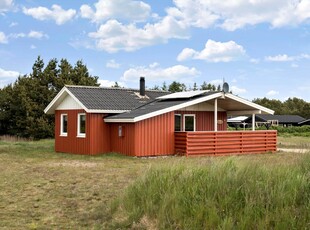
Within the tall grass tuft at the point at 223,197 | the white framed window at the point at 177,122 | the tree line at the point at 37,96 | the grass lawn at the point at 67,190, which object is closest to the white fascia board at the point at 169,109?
the white framed window at the point at 177,122

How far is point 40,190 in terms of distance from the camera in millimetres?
9867

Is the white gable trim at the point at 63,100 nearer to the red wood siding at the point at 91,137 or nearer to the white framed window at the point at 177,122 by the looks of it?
the red wood siding at the point at 91,137

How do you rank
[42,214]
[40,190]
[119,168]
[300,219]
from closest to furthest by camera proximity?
[300,219] → [42,214] → [40,190] → [119,168]

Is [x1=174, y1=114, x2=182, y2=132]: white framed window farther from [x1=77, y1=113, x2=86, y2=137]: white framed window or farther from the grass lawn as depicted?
the grass lawn

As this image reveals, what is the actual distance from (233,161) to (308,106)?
9177cm

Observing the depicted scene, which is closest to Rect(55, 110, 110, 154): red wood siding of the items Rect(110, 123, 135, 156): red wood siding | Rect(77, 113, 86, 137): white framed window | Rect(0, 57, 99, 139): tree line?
Rect(77, 113, 86, 137): white framed window

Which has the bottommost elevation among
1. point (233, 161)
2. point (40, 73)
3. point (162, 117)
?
point (233, 161)

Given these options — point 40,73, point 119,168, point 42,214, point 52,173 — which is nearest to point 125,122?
point 119,168

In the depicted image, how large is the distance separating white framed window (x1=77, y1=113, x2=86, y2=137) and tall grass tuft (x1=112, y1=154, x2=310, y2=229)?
13.0 meters

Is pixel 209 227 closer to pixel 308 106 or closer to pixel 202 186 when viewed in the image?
pixel 202 186

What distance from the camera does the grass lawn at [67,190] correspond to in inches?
286

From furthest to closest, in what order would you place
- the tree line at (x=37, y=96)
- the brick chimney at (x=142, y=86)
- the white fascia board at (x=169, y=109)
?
the tree line at (x=37, y=96) → the brick chimney at (x=142, y=86) → the white fascia board at (x=169, y=109)

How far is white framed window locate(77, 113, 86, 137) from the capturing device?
20422 millimetres

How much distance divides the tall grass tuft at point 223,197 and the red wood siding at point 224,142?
11279mm
